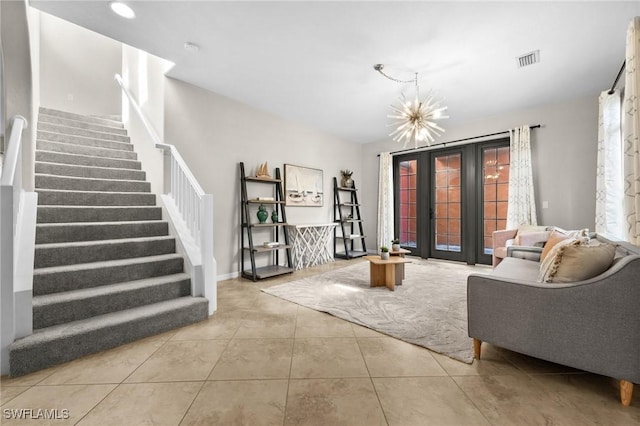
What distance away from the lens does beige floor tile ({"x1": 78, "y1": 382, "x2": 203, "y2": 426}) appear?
1.24 meters

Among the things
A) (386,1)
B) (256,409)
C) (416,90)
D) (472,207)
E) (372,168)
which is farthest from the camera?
(372,168)

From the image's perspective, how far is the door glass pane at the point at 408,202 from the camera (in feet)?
18.7

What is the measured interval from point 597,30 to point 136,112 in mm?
5478

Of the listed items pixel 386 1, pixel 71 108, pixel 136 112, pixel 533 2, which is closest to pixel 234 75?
pixel 136 112

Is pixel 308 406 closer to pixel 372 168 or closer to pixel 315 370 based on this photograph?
pixel 315 370

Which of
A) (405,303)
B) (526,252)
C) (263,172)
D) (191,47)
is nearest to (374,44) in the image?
(191,47)

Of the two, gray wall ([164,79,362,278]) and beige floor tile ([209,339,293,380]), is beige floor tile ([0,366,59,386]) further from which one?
gray wall ([164,79,362,278])

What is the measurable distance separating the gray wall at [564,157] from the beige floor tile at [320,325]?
3.94 m

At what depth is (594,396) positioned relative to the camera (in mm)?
1399

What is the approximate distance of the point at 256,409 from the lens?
131 cm

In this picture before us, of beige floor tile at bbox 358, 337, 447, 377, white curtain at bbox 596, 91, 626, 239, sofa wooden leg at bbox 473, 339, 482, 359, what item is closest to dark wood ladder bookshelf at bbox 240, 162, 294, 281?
beige floor tile at bbox 358, 337, 447, 377

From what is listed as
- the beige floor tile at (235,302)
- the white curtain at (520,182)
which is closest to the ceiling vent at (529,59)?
the white curtain at (520,182)

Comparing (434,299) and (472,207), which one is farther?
(472,207)

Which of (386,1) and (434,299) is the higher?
(386,1)
